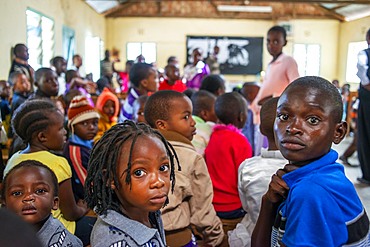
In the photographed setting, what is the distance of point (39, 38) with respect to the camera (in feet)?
21.7

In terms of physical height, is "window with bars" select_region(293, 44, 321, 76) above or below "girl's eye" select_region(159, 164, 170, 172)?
above

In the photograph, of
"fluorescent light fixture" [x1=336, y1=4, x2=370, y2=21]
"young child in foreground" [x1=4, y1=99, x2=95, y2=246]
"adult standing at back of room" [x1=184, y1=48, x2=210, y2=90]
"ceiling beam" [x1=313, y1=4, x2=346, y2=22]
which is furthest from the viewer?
"ceiling beam" [x1=313, y1=4, x2=346, y2=22]

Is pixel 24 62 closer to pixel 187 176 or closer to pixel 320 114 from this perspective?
pixel 187 176

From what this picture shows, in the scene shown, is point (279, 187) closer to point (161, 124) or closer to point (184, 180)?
point (184, 180)

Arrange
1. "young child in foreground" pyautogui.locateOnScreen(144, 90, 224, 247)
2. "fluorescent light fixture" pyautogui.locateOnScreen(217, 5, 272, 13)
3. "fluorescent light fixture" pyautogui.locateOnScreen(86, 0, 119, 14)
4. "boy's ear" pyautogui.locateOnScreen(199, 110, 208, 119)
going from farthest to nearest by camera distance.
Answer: "fluorescent light fixture" pyautogui.locateOnScreen(217, 5, 272, 13), "fluorescent light fixture" pyautogui.locateOnScreen(86, 0, 119, 14), "boy's ear" pyautogui.locateOnScreen(199, 110, 208, 119), "young child in foreground" pyautogui.locateOnScreen(144, 90, 224, 247)

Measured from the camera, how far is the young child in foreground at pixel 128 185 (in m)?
1.12

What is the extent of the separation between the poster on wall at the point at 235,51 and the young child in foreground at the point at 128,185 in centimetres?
1254

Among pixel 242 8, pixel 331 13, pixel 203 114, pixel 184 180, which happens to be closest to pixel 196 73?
pixel 203 114

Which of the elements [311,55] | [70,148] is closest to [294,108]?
[70,148]

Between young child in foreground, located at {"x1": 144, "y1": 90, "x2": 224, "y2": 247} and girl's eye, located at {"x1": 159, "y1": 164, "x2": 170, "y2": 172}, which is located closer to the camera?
girl's eye, located at {"x1": 159, "y1": 164, "x2": 170, "y2": 172}

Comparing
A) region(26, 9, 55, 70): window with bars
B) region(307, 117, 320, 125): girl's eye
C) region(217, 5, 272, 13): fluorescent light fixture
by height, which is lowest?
region(307, 117, 320, 125): girl's eye

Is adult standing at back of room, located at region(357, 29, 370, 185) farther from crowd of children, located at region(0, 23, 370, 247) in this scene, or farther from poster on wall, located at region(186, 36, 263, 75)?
poster on wall, located at region(186, 36, 263, 75)

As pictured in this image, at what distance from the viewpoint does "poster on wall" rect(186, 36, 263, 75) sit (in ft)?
44.5


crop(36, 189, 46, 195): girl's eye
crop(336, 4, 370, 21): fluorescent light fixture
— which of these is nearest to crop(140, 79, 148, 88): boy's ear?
crop(36, 189, 46, 195): girl's eye
